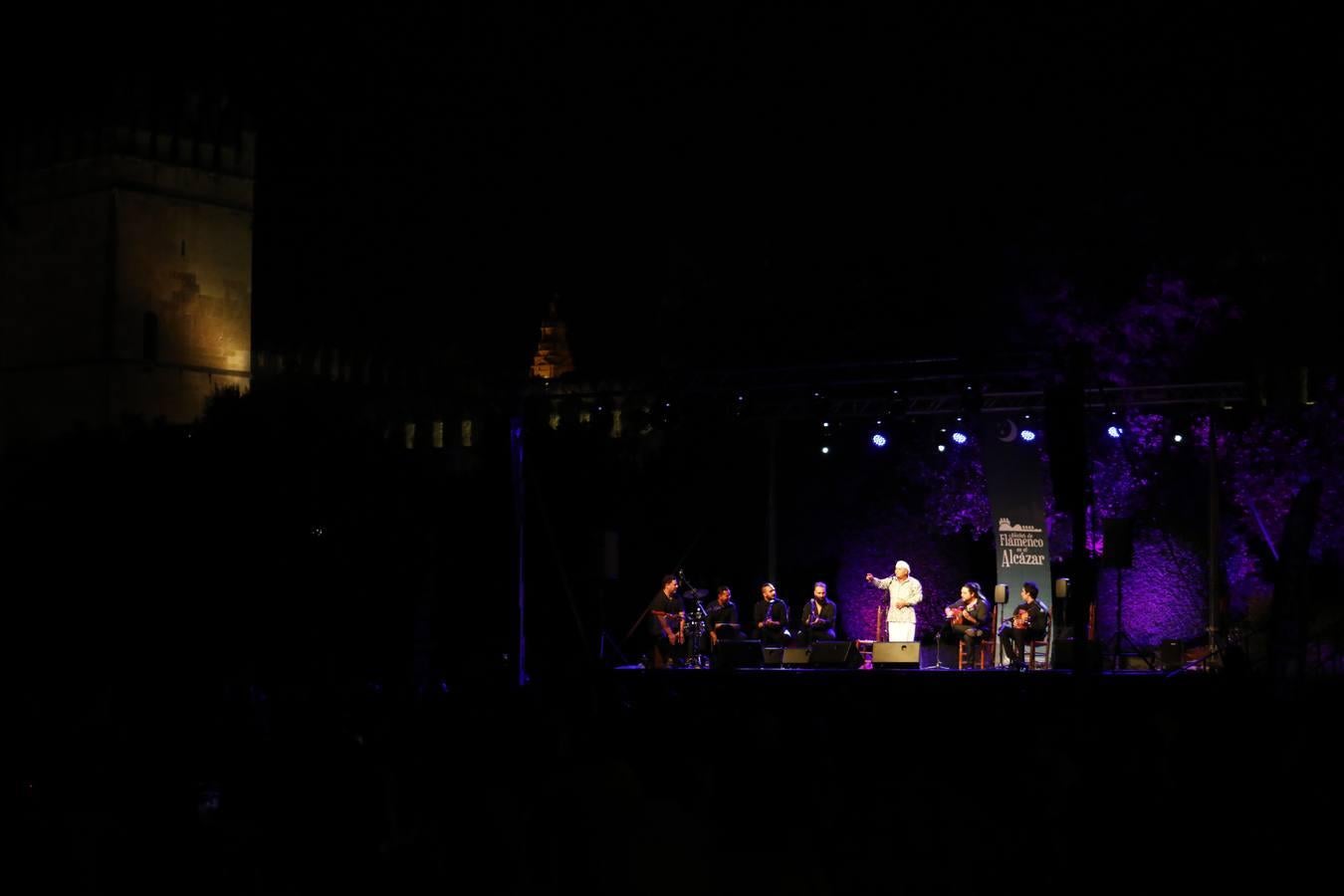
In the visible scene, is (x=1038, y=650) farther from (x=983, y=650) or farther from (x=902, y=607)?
(x=902, y=607)

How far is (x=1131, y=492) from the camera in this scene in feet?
86.0

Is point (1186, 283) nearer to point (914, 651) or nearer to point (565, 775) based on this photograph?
point (914, 651)

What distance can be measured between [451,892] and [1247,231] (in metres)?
17.9

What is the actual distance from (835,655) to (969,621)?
77.4 inches

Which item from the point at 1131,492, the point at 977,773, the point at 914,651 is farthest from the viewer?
the point at 1131,492

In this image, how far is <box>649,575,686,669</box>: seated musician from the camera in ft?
73.9

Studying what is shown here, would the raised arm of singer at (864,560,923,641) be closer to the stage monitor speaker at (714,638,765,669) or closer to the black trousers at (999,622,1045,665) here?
the black trousers at (999,622,1045,665)

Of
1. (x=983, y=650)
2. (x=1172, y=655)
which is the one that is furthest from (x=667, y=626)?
(x=1172, y=655)

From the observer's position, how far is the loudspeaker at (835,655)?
816 inches

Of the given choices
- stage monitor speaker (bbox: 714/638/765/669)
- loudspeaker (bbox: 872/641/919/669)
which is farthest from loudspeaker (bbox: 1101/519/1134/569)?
stage monitor speaker (bbox: 714/638/765/669)

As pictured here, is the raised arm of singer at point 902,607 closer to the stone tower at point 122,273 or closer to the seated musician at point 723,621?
the seated musician at point 723,621

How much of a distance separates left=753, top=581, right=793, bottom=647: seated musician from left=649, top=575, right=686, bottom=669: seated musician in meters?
1.05

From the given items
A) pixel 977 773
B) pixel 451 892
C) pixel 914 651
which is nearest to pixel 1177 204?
pixel 914 651

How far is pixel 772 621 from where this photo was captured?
73.9ft
